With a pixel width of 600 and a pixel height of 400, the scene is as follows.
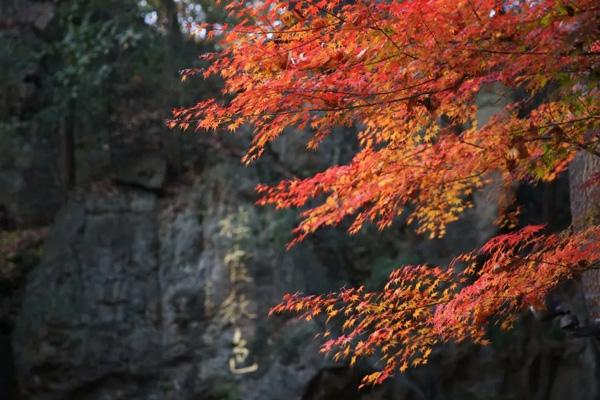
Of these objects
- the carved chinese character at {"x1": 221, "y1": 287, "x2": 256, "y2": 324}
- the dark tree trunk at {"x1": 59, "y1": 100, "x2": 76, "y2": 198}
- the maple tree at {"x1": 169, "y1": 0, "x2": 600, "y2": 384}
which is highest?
the dark tree trunk at {"x1": 59, "y1": 100, "x2": 76, "y2": 198}

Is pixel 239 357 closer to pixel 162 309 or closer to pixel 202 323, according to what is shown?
pixel 202 323

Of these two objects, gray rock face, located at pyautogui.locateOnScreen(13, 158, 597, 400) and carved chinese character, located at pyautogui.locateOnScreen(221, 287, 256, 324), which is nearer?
gray rock face, located at pyautogui.locateOnScreen(13, 158, 597, 400)

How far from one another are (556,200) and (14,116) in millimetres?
10935

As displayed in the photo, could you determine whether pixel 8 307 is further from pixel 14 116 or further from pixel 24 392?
pixel 14 116

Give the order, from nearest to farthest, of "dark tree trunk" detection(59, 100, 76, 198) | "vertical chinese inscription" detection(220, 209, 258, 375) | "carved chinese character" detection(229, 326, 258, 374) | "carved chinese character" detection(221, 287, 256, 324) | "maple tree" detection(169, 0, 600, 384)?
"maple tree" detection(169, 0, 600, 384), "carved chinese character" detection(229, 326, 258, 374), "vertical chinese inscription" detection(220, 209, 258, 375), "carved chinese character" detection(221, 287, 256, 324), "dark tree trunk" detection(59, 100, 76, 198)

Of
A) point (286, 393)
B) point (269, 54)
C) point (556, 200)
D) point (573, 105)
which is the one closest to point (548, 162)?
point (573, 105)

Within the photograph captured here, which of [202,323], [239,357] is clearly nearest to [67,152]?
[202,323]

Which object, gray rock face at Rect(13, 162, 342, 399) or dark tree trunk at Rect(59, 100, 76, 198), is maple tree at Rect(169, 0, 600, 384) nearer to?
gray rock face at Rect(13, 162, 342, 399)

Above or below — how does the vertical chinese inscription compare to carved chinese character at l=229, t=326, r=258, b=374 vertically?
above

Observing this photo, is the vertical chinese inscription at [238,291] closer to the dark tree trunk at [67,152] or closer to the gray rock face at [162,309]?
the gray rock face at [162,309]

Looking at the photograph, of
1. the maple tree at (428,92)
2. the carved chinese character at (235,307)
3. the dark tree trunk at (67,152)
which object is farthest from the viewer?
the dark tree trunk at (67,152)

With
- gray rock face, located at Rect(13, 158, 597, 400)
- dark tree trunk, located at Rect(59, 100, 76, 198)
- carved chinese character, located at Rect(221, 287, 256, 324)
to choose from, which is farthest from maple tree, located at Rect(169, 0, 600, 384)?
dark tree trunk, located at Rect(59, 100, 76, 198)

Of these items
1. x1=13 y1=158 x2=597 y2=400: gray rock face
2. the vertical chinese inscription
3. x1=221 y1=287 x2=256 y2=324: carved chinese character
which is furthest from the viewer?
x1=221 y1=287 x2=256 y2=324: carved chinese character

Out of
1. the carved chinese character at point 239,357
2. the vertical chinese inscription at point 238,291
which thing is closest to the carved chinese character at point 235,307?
the vertical chinese inscription at point 238,291
